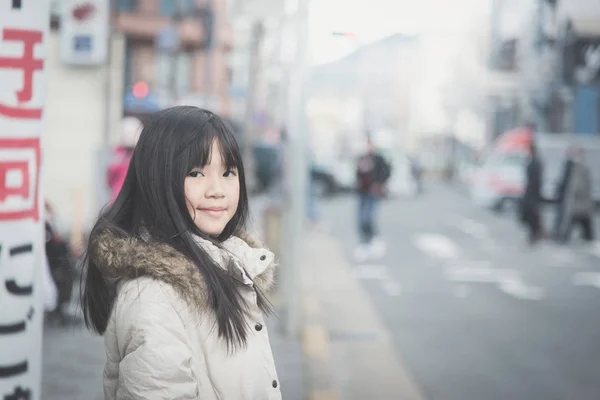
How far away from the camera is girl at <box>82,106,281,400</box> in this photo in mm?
2184

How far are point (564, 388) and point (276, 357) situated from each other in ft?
7.32

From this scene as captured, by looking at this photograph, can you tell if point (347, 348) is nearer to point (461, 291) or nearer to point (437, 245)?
point (461, 291)

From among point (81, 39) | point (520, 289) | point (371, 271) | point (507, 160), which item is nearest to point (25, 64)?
point (81, 39)

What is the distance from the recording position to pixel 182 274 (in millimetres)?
2279

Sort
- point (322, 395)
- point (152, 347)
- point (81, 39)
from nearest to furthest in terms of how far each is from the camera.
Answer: point (152, 347), point (322, 395), point (81, 39)

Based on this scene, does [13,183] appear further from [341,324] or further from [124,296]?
[341,324]

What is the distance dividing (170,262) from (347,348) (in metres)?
6.09

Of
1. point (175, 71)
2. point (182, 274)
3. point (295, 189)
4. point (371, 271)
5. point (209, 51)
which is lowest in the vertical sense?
point (371, 271)

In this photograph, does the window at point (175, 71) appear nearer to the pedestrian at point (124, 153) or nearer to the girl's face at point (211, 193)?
the pedestrian at point (124, 153)

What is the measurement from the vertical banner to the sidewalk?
3.30 metres

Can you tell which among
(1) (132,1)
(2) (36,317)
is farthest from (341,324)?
(1) (132,1)

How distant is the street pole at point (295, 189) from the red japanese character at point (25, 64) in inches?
210

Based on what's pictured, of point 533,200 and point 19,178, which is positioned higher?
point 19,178

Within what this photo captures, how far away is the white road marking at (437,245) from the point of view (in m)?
16.5
